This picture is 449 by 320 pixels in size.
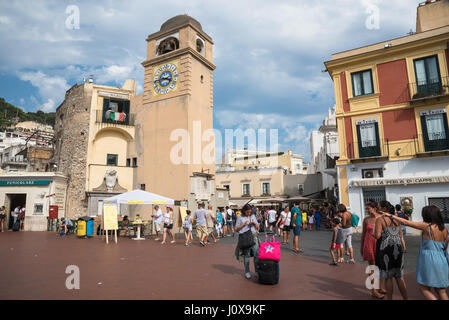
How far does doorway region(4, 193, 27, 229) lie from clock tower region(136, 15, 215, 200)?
31.7 ft

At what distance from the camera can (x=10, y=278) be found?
6281mm

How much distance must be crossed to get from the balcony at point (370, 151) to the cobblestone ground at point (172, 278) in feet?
31.4

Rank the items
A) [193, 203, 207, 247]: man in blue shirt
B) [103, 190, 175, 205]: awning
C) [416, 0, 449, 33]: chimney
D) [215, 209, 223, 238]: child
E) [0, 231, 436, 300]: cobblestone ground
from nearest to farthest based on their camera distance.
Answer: [0, 231, 436, 300]: cobblestone ground
[193, 203, 207, 247]: man in blue shirt
[103, 190, 175, 205]: awning
[215, 209, 223, 238]: child
[416, 0, 449, 33]: chimney

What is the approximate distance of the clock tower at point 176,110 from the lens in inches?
882

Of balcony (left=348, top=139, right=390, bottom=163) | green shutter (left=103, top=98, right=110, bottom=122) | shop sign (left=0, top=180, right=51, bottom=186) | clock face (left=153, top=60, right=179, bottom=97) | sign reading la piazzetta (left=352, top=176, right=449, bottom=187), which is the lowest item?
sign reading la piazzetta (left=352, top=176, right=449, bottom=187)

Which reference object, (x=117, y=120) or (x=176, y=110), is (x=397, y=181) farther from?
(x=117, y=120)

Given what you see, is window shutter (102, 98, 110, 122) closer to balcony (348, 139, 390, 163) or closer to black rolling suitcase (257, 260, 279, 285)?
balcony (348, 139, 390, 163)

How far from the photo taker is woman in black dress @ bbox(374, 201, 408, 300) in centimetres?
466

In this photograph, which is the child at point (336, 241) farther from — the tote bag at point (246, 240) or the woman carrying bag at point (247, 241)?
the tote bag at point (246, 240)

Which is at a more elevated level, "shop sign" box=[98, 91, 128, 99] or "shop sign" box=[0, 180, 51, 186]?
"shop sign" box=[98, 91, 128, 99]

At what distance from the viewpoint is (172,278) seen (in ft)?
21.1

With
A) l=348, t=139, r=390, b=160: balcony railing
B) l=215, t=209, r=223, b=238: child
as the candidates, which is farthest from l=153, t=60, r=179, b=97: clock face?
l=348, t=139, r=390, b=160: balcony railing
